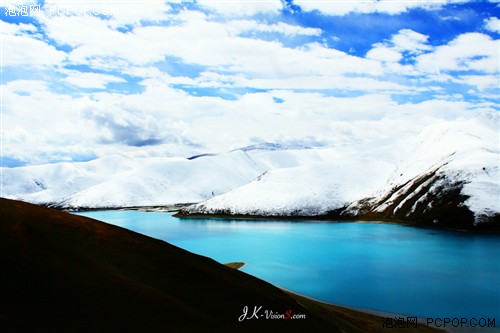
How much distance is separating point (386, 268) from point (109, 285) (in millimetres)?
52050

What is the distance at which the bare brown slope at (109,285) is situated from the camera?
21.5 metres

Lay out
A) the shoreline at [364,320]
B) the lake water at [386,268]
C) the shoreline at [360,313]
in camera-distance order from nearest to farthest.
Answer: the shoreline at [364,320] < the shoreline at [360,313] < the lake water at [386,268]

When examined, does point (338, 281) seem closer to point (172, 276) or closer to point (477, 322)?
point (477, 322)

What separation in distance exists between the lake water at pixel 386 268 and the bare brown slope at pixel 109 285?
1806 cm

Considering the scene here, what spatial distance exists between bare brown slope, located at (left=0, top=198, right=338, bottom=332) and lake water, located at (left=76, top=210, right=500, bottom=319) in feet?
59.3

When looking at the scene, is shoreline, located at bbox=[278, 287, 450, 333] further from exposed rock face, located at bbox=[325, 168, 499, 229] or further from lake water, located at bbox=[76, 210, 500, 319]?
exposed rock face, located at bbox=[325, 168, 499, 229]

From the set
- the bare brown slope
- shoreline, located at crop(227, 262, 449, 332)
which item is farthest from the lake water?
the bare brown slope

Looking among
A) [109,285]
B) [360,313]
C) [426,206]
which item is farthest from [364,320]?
[426,206]

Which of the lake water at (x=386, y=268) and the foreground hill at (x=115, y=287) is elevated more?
the foreground hill at (x=115, y=287)

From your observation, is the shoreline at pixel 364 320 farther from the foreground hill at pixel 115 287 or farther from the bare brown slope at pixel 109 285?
the bare brown slope at pixel 109 285

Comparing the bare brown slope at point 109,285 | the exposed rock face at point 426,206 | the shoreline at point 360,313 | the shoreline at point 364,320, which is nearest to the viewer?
the bare brown slope at point 109,285

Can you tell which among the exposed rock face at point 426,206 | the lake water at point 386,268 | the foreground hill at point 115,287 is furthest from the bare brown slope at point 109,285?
the exposed rock face at point 426,206

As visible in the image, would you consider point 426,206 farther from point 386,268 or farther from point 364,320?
point 364,320

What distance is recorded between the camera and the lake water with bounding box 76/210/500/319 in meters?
46.7
